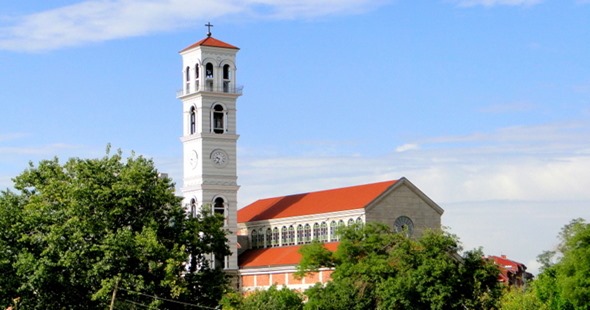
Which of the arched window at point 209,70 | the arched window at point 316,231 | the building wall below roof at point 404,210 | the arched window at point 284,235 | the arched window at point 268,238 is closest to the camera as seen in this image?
the building wall below roof at point 404,210

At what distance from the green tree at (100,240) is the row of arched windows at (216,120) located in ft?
93.3

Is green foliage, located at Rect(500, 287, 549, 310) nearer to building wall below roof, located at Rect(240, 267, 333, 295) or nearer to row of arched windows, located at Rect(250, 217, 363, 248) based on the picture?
building wall below roof, located at Rect(240, 267, 333, 295)

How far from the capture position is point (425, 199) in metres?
103

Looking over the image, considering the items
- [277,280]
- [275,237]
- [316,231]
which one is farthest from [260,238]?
[277,280]

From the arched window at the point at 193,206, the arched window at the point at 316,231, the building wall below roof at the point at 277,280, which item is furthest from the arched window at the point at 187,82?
the building wall below roof at the point at 277,280

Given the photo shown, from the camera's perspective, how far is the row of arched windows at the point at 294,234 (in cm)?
10438

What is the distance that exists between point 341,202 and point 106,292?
1384 inches

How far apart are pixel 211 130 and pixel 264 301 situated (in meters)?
28.1

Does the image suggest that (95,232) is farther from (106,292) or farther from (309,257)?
(309,257)

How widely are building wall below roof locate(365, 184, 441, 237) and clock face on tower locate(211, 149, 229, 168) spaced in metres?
13.6

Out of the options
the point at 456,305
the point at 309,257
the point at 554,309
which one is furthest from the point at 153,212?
the point at 554,309

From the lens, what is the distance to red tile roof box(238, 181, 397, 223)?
102812 millimetres

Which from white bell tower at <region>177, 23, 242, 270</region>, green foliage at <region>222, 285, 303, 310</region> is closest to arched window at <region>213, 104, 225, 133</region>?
white bell tower at <region>177, 23, 242, 270</region>

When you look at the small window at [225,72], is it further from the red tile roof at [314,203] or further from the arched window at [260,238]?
the arched window at [260,238]
